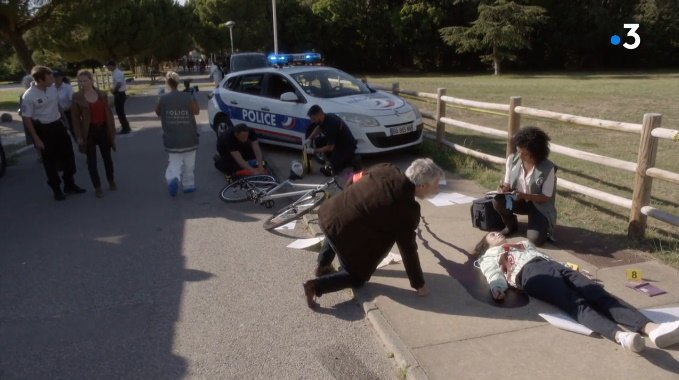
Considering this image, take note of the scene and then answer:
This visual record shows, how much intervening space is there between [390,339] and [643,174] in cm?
328

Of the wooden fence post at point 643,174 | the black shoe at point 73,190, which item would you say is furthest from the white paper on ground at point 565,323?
the black shoe at point 73,190

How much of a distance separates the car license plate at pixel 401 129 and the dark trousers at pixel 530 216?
384 cm

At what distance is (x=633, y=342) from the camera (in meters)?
3.54

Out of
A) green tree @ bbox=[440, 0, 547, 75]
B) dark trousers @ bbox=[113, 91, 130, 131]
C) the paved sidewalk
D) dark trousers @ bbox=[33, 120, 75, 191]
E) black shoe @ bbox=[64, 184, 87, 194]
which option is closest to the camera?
the paved sidewalk

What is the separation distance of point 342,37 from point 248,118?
134 feet

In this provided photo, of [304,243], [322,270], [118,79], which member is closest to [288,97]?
[304,243]

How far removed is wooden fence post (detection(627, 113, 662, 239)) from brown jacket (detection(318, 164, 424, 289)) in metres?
2.64

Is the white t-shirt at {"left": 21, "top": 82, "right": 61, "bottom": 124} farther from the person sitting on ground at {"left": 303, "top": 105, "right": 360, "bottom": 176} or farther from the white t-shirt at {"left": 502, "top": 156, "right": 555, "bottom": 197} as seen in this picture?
the white t-shirt at {"left": 502, "top": 156, "right": 555, "bottom": 197}

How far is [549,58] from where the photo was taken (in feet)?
165

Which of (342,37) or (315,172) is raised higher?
(342,37)

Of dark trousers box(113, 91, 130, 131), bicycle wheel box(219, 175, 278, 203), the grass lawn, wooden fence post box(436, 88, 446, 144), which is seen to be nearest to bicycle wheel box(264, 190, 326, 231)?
bicycle wheel box(219, 175, 278, 203)

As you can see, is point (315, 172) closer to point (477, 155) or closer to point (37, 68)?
point (477, 155)

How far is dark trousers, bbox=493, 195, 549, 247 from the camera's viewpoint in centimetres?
551

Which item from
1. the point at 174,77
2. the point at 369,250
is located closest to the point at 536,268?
the point at 369,250
